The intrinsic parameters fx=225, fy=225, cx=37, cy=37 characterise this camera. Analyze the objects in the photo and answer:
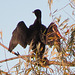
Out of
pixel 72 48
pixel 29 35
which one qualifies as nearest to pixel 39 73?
pixel 72 48

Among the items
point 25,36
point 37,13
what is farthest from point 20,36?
point 37,13

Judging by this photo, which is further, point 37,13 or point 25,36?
point 37,13

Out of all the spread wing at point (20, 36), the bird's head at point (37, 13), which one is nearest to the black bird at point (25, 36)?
the spread wing at point (20, 36)

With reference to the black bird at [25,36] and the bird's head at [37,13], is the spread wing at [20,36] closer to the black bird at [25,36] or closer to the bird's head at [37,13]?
the black bird at [25,36]

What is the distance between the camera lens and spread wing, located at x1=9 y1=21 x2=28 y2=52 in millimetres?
4403

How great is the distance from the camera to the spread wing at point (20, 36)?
→ 4.40 metres

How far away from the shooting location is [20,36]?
4520 millimetres

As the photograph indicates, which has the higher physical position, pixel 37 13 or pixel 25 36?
pixel 37 13

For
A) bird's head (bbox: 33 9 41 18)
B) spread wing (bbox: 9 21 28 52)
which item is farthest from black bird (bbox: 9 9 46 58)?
bird's head (bbox: 33 9 41 18)

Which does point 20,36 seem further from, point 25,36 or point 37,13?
point 37,13

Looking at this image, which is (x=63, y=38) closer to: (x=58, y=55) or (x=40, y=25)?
(x=58, y=55)

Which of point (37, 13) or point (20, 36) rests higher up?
point (37, 13)

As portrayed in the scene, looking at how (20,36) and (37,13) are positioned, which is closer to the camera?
(20,36)

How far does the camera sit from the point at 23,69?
2.70 metres
